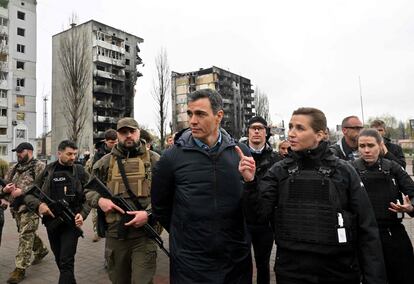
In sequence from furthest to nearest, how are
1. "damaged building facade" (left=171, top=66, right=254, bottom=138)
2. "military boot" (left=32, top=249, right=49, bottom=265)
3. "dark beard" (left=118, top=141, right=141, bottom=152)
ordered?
"damaged building facade" (left=171, top=66, right=254, bottom=138), "military boot" (left=32, top=249, right=49, bottom=265), "dark beard" (left=118, top=141, right=141, bottom=152)

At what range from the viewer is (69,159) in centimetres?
482

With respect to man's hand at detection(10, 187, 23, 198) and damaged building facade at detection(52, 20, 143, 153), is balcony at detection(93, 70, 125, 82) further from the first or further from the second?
man's hand at detection(10, 187, 23, 198)

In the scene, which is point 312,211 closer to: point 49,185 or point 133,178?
point 133,178

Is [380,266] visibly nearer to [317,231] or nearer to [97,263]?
[317,231]

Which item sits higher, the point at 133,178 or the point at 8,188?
the point at 133,178

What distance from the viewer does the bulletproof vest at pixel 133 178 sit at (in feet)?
12.1

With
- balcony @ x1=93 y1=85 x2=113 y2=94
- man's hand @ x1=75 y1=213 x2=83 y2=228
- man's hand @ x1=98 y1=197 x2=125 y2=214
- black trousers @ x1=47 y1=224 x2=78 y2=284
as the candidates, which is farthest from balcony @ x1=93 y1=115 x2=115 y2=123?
man's hand @ x1=98 y1=197 x2=125 y2=214

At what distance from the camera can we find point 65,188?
4.71 meters

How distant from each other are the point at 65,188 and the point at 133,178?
1.48 metres

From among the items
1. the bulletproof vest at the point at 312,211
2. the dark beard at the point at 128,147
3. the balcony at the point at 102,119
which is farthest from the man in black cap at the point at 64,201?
the balcony at the point at 102,119

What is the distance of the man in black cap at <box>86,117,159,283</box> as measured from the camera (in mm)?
3537

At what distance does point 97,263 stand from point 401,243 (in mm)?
4692

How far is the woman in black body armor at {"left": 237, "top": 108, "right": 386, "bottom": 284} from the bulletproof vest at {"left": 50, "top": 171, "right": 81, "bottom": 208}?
3014mm

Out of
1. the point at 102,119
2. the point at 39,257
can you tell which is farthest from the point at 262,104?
the point at 39,257
